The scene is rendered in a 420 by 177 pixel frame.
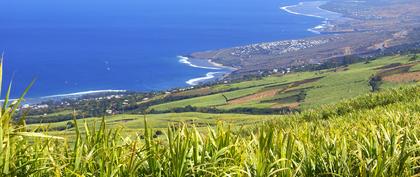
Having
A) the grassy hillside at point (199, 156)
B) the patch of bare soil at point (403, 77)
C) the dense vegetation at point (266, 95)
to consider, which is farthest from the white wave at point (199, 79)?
the grassy hillside at point (199, 156)

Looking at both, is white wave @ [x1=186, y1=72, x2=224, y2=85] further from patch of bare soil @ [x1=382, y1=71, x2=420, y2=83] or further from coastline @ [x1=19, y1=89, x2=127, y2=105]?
patch of bare soil @ [x1=382, y1=71, x2=420, y2=83]

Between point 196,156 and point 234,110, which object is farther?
point 234,110

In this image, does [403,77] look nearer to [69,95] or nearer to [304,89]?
[304,89]

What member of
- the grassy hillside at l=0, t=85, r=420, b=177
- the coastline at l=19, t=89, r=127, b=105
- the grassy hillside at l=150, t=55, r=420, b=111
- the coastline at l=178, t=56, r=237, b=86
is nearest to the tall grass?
the grassy hillside at l=0, t=85, r=420, b=177

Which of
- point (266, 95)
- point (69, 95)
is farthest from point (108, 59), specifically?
point (266, 95)

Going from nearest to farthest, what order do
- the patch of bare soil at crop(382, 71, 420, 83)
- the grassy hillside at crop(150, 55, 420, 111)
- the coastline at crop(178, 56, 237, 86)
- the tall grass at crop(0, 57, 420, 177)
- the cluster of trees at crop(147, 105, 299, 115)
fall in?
1. the tall grass at crop(0, 57, 420, 177)
2. the cluster of trees at crop(147, 105, 299, 115)
3. the patch of bare soil at crop(382, 71, 420, 83)
4. the grassy hillside at crop(150, 55, 420, 111)
5. the coastline at crop(178, 56, 237, 86)

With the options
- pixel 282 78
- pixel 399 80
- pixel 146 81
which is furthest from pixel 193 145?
pixel 146 81

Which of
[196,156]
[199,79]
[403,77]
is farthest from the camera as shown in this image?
[199,79]

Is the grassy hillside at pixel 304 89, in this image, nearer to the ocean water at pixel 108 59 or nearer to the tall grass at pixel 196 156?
the ocean water at pixel 108 59

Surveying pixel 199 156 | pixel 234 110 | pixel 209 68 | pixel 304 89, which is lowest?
pixel 199 156

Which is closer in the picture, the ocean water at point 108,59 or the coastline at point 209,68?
the coastline at point 209,68

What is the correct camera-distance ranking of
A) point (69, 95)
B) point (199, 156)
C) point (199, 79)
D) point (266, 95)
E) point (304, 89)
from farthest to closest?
point (199, 79) < point (69, 95) < point (266, 95) < point (304, 89) < point (199, 156)

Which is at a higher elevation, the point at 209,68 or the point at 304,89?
the point at 209,68
